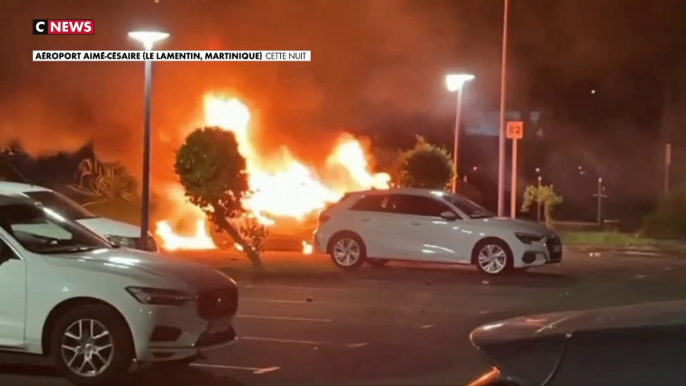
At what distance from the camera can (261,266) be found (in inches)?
800

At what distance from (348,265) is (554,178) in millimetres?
45245

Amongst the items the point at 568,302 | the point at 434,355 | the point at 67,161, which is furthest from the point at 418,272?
the point at 67,161

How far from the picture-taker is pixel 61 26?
26.4 meters

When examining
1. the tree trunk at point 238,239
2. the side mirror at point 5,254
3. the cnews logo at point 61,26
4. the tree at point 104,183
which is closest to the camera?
the side mirror at point 5,254

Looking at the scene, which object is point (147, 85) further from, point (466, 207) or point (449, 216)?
point (466, 207)

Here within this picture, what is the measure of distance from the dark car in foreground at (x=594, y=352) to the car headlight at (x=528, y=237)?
16521mm

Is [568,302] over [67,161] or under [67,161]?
under

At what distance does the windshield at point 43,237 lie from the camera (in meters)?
9.48

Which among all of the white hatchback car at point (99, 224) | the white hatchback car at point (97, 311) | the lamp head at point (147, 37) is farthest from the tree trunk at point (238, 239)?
the white hatchback car at point (97, 311)

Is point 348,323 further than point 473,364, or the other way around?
point 348,323

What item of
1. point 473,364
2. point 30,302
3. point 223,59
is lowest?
point 473,364

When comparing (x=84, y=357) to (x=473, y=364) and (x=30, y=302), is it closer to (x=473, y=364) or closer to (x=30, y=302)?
(x=30, y=302)

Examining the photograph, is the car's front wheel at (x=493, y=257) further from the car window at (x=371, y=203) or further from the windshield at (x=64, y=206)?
the windshield at (x=64, y=206)

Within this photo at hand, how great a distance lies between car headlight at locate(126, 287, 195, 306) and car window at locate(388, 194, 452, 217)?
11.7 m
